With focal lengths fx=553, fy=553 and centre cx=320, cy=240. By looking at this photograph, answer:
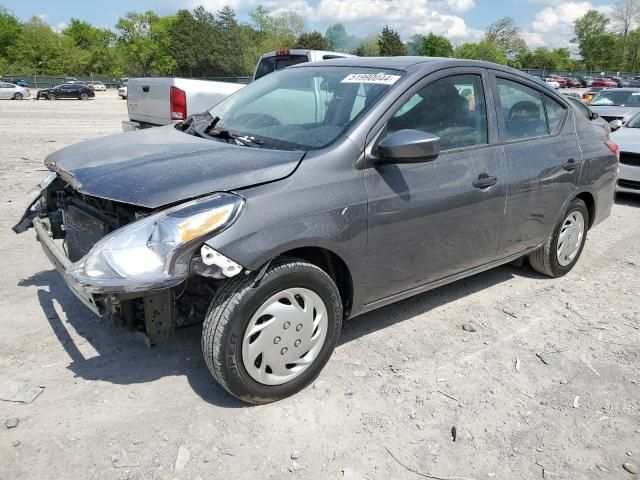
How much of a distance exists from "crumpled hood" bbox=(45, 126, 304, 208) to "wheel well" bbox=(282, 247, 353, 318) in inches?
17.9

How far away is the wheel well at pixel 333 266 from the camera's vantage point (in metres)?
3.07

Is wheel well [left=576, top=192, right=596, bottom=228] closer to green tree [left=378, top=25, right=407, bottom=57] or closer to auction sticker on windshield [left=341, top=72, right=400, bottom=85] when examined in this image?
auction sticker on windshield [left=341, top=72, right=400, bottom=85]

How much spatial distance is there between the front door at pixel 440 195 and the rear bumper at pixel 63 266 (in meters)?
1.50

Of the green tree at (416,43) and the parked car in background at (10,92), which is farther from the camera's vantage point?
the green tree at (416,43)

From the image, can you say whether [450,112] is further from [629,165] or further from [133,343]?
[629,165]

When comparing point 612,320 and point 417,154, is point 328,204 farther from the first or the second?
point 612,320

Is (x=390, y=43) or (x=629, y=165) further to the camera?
(x=390, y=43)

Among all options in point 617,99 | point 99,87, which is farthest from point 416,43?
point 617,99

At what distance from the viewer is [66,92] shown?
4300 cm

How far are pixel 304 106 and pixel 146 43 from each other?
10331 cm

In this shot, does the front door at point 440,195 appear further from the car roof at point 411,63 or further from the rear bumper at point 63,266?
the rear bumper at point 63,266

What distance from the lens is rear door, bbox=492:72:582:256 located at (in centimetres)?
407

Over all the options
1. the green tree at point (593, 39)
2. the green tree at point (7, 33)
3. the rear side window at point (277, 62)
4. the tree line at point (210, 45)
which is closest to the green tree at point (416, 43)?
the tree line at point (210, 45)

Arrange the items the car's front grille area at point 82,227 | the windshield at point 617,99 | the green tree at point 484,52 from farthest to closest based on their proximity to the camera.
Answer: the green tree at point 484,52 → the windshield at point 617,99 → the car's front grille area at point 82,227
